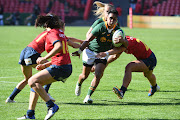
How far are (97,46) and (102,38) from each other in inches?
10.6

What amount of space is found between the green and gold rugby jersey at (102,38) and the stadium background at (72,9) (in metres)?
34.8

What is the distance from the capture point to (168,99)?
828 centimetres

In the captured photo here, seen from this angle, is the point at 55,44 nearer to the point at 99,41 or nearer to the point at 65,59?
the point at 65,59

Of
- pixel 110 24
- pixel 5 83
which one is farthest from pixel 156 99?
pixel 5 83

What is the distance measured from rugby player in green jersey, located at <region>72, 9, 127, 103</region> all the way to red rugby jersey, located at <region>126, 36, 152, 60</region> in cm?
39

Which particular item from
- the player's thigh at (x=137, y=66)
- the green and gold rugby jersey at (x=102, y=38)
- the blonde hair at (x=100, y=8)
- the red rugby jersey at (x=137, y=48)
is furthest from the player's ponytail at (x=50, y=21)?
the blonde hair at (x=100, y=8)

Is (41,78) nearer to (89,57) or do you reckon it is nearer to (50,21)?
(50,21)

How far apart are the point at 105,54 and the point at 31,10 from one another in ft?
139

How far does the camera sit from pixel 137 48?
26.0ft

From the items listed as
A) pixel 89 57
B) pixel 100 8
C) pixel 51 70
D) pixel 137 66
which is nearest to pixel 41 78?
pixel 51 70

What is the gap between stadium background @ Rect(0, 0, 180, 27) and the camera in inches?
1746

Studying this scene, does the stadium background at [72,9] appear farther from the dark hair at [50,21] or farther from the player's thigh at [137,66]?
the dark hair at [50,21]

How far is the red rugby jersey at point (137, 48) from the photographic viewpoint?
784 cm

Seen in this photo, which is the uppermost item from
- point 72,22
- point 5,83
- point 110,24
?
point 110,24
